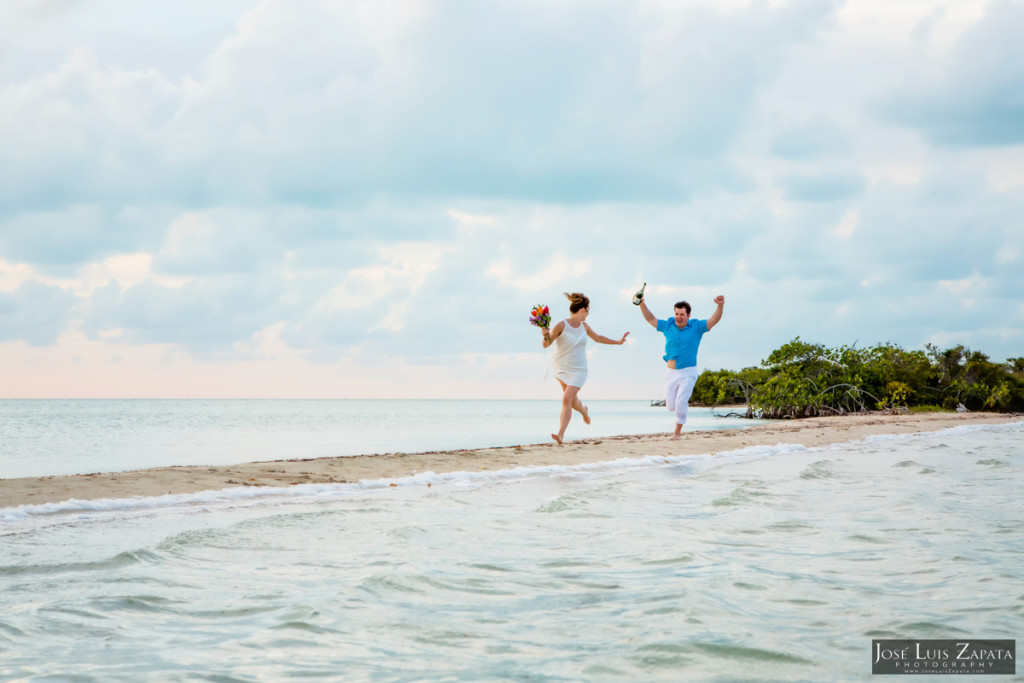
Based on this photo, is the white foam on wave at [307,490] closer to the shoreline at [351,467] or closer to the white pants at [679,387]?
the shoreline at [351,467]

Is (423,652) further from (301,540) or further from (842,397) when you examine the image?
(842,397)

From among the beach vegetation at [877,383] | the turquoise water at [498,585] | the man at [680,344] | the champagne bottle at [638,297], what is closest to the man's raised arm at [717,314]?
the man at [680,344]

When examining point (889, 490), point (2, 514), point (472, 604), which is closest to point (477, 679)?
point (472, 604)

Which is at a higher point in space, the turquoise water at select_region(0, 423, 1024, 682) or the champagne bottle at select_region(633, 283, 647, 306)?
the champagne bottle at select_region(633, 283, 647, 306)

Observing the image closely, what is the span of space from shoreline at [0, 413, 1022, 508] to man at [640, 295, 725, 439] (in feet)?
3.53

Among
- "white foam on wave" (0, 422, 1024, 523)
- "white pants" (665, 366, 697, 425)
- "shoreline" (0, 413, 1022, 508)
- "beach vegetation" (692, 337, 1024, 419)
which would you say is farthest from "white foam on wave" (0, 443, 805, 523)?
"beach vegetation" (692, 337, 1024, 419)

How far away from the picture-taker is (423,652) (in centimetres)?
335

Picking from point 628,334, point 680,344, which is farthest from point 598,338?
point 680,344

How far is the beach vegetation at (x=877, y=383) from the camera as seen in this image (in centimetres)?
2955

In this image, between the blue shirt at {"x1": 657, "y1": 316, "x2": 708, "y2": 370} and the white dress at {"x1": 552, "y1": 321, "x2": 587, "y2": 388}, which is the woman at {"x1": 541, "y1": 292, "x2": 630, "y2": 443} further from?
the blue shirt at {"x1": 657, "y1": 316, "x2": 708, "y2": 370}

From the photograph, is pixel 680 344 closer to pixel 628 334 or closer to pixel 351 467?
pixel 628 334

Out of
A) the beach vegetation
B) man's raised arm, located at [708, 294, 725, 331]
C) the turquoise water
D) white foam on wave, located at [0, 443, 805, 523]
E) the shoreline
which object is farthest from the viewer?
the beach vegetation

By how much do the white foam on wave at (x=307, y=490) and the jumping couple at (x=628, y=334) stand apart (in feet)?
4.75

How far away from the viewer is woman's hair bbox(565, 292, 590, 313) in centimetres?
1228
